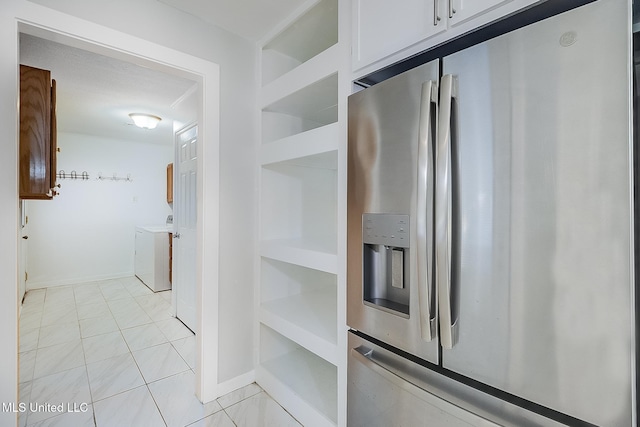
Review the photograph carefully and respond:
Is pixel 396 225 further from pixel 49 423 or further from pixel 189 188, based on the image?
pixel 189 188

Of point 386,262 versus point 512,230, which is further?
point 386,262

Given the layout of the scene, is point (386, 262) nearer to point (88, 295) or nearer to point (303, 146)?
point (303, 146)

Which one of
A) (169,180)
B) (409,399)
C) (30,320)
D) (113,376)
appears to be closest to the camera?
(409,399)

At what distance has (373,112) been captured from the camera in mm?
1131

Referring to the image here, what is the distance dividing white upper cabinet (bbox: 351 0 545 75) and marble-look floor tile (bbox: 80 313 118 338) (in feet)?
10.9

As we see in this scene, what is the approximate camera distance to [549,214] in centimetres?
72

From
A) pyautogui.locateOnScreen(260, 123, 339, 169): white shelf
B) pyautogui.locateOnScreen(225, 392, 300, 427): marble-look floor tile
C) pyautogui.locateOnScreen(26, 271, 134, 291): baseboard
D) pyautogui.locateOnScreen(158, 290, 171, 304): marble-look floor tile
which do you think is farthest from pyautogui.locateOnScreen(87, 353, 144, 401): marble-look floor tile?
pyautogui.locateOnScreen(26, 271, 134, 291): baseboard

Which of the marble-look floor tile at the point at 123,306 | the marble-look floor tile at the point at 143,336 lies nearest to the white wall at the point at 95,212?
the marble-look floor tile at the point at 123,306

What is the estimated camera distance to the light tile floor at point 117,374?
172 centimetres

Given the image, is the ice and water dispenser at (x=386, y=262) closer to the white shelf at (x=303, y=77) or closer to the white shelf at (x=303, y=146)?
the white shelf at (x=303, y=146)

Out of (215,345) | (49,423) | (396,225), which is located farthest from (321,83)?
(49,423)

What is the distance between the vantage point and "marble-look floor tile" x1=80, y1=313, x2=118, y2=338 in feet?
9.43

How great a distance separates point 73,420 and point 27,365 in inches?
40.1

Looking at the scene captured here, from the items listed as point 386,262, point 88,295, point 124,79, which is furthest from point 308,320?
point 88,295
